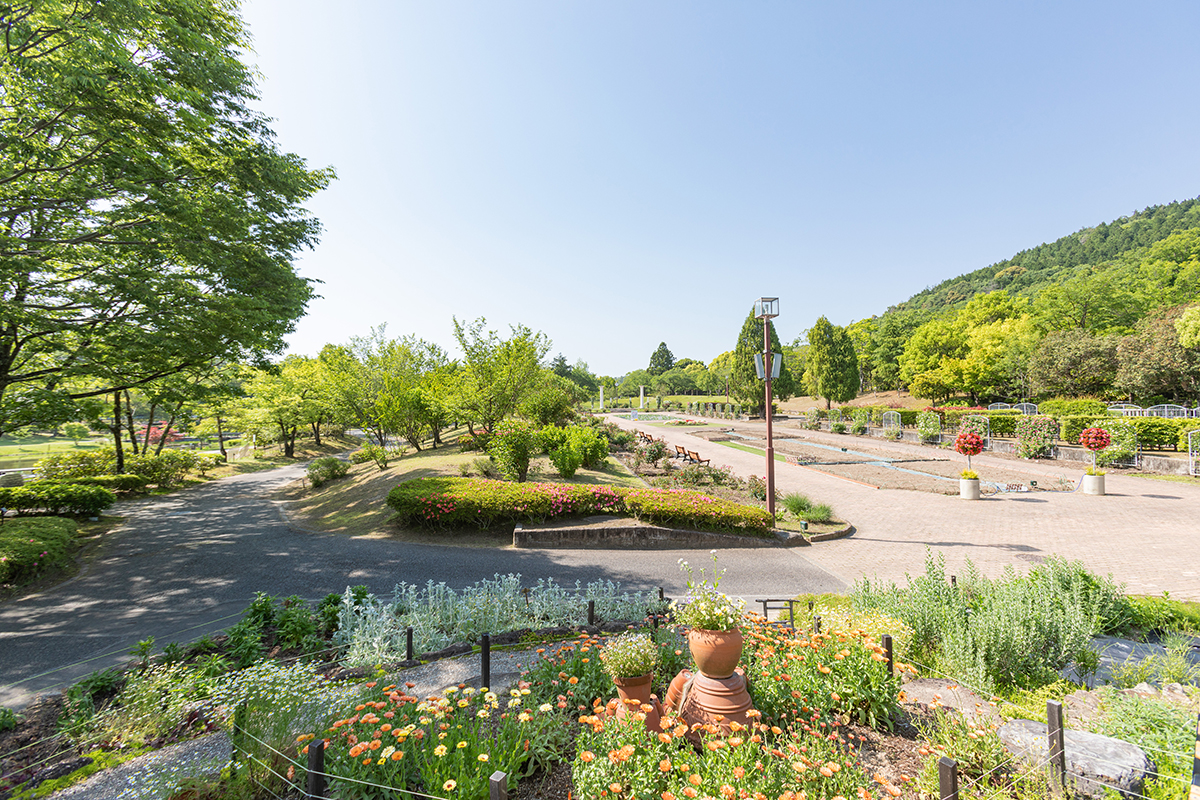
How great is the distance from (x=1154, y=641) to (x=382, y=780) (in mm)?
7776

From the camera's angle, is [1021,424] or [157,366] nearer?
[157,366]

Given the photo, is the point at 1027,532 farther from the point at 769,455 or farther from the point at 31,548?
the point at 31,548

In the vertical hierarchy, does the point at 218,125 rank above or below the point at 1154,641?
above

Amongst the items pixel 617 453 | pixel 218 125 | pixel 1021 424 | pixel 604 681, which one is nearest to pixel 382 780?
pixel 604 681

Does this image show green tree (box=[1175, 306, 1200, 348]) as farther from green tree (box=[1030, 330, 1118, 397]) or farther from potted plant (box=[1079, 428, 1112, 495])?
potted plant (box=[1079, 428, 1112, 495])

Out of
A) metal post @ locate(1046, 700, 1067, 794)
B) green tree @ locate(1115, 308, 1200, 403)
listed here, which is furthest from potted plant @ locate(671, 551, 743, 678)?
green tree @ locate(1115, 308, 1200, 403)

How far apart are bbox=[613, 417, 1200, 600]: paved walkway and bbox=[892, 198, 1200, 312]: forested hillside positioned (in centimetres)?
7307

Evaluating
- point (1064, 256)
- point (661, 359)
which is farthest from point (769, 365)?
point (1064, 256)

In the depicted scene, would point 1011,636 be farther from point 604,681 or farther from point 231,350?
point 231,350

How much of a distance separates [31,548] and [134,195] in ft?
21.3

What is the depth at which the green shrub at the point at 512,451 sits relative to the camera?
43.0ft

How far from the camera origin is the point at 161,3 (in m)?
8.01

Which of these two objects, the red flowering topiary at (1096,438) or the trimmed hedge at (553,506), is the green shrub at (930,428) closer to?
the red flowering topiary at (1096,438)

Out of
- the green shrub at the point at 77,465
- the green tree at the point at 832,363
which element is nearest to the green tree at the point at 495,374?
the green shrub at the point at 77,465
